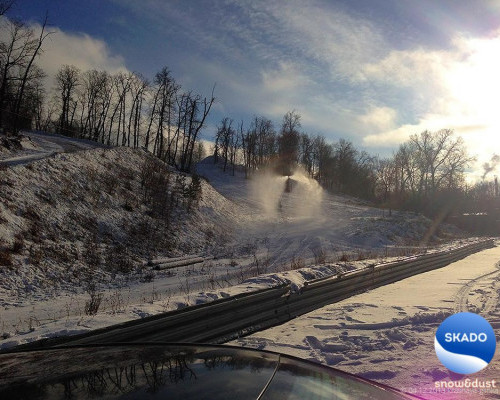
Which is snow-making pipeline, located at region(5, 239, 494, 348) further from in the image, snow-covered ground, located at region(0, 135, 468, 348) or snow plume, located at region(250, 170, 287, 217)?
snow plume, located at region(250, 170, 287, 217)

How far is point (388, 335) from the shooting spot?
6.35 m

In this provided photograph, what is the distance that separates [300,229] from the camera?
3353 centimetres

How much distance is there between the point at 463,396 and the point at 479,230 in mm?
64173

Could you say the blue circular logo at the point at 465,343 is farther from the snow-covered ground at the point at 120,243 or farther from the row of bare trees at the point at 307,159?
the row of bare trees at the point at 307,159

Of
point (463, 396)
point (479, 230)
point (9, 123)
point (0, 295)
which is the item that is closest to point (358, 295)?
point (463, 396)

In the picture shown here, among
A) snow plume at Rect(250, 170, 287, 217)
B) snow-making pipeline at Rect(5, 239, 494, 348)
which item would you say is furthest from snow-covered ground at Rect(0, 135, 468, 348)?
snow plume at Rect(250, 170, 287, 217)

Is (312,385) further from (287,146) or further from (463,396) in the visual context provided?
(287,146)

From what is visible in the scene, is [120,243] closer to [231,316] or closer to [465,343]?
[231,316]

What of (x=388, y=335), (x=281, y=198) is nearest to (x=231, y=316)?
(x=388, y=335)

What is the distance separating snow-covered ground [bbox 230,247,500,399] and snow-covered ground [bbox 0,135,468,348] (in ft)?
4.83

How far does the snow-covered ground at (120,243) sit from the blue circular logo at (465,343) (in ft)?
10.7

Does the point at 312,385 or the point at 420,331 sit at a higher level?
the point at 312,385

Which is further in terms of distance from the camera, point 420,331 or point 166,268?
point 166,268

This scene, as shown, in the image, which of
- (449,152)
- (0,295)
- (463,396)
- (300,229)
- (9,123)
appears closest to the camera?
(463,396)
